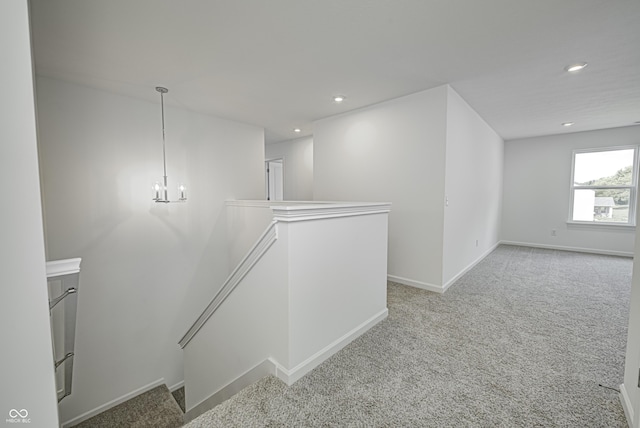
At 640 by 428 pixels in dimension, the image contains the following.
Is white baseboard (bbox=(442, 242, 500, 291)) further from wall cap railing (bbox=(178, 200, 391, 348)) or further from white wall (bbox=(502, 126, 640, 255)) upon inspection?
wall cap railing (bbox=(178, 200, 391, 348))

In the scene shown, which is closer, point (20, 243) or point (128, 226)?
point (20, 243)

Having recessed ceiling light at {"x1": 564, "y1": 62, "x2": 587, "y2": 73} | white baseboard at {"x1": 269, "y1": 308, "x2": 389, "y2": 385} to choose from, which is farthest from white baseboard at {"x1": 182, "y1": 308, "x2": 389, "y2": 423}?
recessed ceiling light at {"x1": 564, "y1": 62, "x2": 587, "y2": 73}

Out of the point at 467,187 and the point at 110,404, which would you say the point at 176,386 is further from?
the point at 467,187

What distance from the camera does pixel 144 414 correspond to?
3037 millimetres

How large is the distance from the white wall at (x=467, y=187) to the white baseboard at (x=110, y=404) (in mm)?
4217

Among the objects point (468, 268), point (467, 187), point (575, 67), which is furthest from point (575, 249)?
point (575, 67)

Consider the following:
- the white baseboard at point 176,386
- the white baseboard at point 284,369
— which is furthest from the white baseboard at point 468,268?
the white baseboard at point 176,386

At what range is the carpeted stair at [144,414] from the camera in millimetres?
2855

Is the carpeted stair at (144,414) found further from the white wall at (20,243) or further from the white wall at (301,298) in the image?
the white wall at (20,243)

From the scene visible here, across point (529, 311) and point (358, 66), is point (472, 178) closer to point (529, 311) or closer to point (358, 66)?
point (529, 311)

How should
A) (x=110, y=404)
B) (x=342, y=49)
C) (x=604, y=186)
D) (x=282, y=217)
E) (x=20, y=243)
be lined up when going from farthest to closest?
1. (x=604, y=186)
2. (x=110, y=404)
3. (x=342, y=49)
4. (x=282, y=217)
5. (x=20, y=243)

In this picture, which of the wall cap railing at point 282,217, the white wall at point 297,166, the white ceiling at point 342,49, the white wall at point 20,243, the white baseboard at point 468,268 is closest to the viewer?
the white wall at point 20,243

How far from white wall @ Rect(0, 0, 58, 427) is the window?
772 cm

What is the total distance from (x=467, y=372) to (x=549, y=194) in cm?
576
